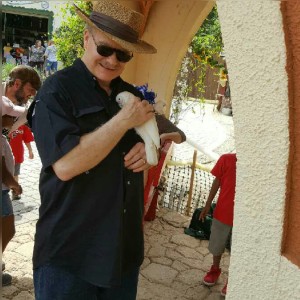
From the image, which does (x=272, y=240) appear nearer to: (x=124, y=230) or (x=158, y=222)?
(x=124, y=230)

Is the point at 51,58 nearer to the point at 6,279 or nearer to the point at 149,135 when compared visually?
the point at 6,279

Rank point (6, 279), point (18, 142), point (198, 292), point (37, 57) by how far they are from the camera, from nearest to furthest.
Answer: point (6, 279) < point (198, 292) < point (18, 142) < point (37, 57)

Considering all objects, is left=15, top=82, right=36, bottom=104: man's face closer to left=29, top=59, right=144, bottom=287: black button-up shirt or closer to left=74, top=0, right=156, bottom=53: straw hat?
left=74, top=0, right=156, bottom=53: straw hat

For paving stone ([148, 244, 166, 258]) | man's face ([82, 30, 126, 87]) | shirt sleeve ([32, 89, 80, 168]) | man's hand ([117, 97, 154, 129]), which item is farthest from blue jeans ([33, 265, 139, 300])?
paving stone ([148, 244, 166, 258])

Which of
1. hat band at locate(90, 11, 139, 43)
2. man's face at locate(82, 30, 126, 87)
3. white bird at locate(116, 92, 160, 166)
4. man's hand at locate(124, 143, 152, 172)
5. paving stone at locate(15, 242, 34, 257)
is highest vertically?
hat band at locate(90, 11, 139, 43)

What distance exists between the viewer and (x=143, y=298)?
3.77 meters

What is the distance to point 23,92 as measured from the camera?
3.75 m

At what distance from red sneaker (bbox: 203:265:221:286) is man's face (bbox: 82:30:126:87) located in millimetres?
2917

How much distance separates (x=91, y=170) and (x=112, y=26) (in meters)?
0.68

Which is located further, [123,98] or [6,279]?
[6,279]

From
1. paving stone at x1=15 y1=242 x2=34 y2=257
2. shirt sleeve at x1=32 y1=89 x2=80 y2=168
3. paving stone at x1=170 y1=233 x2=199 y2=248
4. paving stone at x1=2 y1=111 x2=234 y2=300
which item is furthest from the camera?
paving stone at x1=170 y1=233 x2=199 y2=248

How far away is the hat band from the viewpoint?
1794mm

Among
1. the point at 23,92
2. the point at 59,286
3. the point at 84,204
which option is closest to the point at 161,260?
the point at 23,92

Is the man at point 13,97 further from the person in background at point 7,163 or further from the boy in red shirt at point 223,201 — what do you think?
the boy in red shirt at point 223,201
